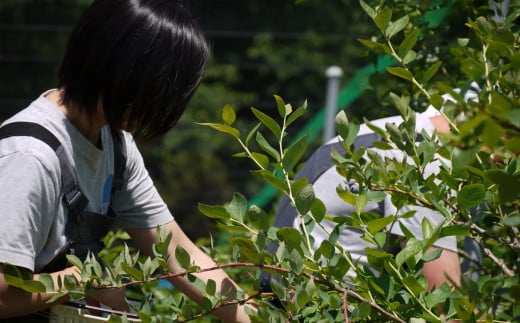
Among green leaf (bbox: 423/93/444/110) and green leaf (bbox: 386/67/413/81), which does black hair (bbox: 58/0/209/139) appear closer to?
green leaf (bbox: 386/67/413/81)

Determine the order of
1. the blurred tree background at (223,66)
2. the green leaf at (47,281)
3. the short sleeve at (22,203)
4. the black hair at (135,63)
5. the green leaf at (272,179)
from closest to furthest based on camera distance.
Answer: the green leaf at (272,179) → the green leaf at (47,281) → the short sleeve at (22,203) → the black hair at (135,63) → the blurred tree background at (223,66)

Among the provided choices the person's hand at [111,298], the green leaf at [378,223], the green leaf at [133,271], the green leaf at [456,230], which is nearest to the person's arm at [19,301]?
the person's hand at [111,298]

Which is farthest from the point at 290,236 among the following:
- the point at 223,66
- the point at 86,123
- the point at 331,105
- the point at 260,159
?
the point at 223,66

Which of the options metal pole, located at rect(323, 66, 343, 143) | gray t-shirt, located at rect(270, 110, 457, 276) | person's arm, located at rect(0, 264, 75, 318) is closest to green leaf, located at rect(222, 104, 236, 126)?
person's arm, located at rect(0, 264, 75, 318)

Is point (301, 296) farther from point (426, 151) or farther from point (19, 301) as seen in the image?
point (19, 301)

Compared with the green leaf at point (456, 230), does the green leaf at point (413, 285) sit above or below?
below

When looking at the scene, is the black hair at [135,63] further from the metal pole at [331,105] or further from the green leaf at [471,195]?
the metal pole at [331,105]

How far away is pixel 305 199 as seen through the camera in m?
1.40

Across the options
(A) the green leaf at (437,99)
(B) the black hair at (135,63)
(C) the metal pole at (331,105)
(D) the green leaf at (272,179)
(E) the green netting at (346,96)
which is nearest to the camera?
(A) the green leaf at (437,99)

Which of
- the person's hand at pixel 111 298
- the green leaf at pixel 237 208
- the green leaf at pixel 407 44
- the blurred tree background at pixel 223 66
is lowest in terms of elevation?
the blurred tree background at pixel 223 66

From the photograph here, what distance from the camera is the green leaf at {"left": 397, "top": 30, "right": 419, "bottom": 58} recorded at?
65.4 inches

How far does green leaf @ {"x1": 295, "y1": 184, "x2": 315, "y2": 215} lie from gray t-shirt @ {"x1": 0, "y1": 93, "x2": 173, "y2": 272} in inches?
22.8

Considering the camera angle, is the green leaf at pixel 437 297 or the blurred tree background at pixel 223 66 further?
the blurred tree background at pixel 223 66

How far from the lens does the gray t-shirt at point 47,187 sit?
67.2 inches
